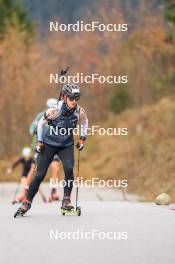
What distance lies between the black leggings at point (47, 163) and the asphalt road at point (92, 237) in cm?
37

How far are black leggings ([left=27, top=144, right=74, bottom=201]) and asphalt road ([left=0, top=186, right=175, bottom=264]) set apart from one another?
0.37 m

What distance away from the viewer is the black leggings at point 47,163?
40.1 ft

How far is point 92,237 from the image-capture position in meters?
9.98

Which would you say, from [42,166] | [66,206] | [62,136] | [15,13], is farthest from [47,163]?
[15,13]

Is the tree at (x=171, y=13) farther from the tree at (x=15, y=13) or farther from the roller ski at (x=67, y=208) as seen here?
the tree at (x=15, y=13)

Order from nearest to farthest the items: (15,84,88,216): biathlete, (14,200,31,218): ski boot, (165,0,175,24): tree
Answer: (15,84,88,216): biathlete, (14,200,31,218): ski boot, (165,0,175,24): tree

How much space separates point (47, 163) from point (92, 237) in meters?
2.48

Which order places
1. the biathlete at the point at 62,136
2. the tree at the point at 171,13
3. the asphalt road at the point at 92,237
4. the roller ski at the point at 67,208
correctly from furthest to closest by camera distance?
the tree at the point at 171,13 < the roller ski at the point at 67,208 < the biathlete at the point at 62,136 < the asphalt road at the point at 92,237

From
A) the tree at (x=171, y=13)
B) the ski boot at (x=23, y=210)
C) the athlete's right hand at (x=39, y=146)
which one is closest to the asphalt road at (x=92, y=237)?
the ski boot at (x=23, y=210)

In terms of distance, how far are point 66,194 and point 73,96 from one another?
1.34 meters

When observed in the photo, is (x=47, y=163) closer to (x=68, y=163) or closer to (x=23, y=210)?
(x=68, y=163)

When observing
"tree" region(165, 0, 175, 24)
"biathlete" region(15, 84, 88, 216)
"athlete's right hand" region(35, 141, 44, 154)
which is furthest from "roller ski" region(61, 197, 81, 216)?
"tree" region(165, 0, 175, 24)

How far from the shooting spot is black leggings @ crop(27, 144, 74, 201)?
12.2 meters

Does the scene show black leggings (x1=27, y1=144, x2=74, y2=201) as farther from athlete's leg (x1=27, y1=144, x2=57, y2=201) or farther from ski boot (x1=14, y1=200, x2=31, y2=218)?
ski boot (x1=14, y1=200, x2=31, y2=218)
